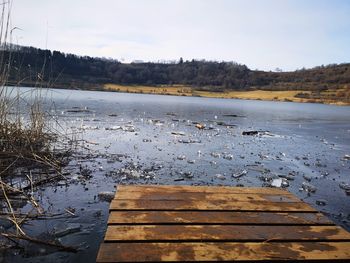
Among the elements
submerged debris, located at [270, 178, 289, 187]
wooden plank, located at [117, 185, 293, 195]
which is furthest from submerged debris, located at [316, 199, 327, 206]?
wooden plank, located at [117, 185, 293, 195]

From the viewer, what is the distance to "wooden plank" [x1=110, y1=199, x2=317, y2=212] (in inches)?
164

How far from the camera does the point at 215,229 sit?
3.60 metres

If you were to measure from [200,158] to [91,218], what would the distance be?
17.7 ft

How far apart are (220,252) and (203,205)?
127 centimetres

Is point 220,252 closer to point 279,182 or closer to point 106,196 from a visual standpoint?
point 106,196

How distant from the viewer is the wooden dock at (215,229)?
305cm

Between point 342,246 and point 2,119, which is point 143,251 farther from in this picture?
point 2,119

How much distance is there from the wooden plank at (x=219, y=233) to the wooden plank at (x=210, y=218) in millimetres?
129

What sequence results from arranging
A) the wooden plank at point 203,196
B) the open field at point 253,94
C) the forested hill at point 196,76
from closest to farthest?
the wooden plank at point 203,196, the open field at point 253,94, the forested hill at point 196,76

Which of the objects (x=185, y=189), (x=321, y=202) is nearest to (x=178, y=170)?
(x=321, y=202)

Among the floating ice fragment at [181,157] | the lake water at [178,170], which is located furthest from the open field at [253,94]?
the floating ice fragment at [181,157]

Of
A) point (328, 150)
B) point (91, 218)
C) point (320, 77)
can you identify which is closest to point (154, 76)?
point (320, 77)

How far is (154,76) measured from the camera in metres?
99.1

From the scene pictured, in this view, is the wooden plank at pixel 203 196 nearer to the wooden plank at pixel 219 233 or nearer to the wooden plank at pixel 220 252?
the wooden plank at pixel 219 233
